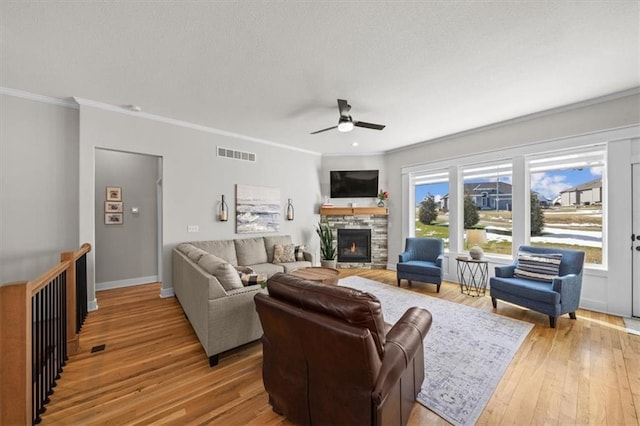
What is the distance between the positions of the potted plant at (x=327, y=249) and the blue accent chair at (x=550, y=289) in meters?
3.16

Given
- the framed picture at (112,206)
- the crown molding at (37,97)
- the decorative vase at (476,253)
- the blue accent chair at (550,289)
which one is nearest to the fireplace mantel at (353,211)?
the decorative vase at (476,253)

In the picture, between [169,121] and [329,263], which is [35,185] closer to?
[169,121]

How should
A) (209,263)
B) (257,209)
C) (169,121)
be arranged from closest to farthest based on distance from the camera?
(209,263), (169,121), (257,209)

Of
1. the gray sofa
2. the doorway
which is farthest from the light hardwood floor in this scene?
the doorway

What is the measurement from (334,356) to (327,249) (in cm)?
458

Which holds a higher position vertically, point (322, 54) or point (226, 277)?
point (322, 54)

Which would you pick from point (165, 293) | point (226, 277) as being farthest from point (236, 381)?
point (165, 293)

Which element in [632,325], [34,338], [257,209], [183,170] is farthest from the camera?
[257,209]

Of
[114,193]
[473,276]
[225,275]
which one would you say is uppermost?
[114,193]

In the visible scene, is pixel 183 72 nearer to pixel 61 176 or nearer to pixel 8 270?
pixel 61 176

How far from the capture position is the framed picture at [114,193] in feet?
14.6

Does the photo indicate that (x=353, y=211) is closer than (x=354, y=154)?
Yes

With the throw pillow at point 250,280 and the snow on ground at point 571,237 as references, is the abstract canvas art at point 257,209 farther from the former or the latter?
the snow on ground at point 571,237

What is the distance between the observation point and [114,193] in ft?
14.8
